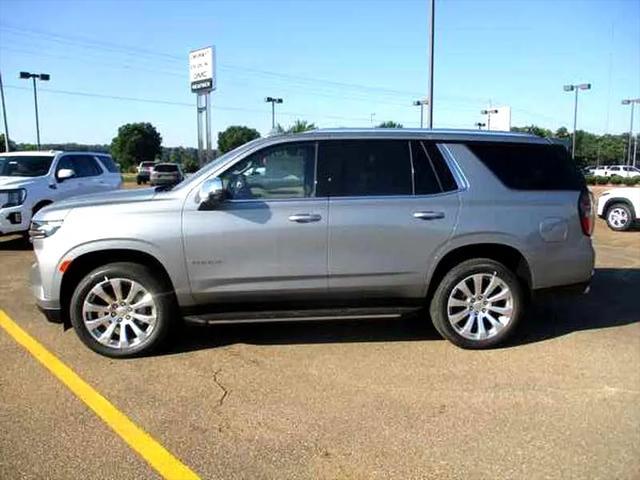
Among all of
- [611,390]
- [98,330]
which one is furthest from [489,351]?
[98,330]

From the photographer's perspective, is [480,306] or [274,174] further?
[480,306]

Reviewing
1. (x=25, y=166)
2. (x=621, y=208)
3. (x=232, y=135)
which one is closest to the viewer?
(x=25, y=166)

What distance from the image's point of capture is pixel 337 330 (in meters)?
5.96

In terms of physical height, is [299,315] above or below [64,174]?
below

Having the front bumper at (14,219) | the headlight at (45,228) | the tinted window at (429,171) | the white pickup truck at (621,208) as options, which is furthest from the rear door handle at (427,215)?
the white pickup truck at (621,208)

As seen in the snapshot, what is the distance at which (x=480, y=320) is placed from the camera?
5449 millimetres

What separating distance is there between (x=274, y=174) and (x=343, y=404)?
6.51 feet

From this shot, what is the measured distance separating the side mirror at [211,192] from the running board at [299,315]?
92 cm

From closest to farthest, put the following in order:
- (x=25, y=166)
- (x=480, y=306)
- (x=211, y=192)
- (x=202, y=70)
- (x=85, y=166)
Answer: (x=211, y=192) → (x=480, y=306) → (x=25, y=166) → (x=85, y=166) → (x=202, y=70)

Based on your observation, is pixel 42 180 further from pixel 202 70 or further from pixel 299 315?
pixel 202 70

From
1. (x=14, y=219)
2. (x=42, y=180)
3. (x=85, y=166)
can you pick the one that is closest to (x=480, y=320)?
(x=14, y=219)

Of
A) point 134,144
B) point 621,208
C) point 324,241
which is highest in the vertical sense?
point 134,144

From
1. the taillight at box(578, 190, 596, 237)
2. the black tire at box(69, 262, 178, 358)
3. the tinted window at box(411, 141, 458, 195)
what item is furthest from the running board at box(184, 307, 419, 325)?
the taillight at box(578, 190, 596, 237)

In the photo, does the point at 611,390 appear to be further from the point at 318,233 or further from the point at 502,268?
the point at 318,233
